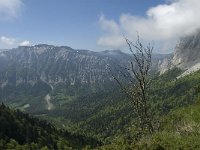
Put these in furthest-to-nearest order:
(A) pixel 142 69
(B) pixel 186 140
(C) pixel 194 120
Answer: (A) pixel 142 69 → (C) pixel 194 120 → (B) pixel 186 140

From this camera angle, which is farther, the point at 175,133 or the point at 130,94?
the point at 130,94

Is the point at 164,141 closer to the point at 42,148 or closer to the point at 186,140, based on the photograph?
the point at 186,140

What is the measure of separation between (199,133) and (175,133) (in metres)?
1.37

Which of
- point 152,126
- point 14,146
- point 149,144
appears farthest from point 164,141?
point 14,146

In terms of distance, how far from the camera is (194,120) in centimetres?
2364

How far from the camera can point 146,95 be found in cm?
2542

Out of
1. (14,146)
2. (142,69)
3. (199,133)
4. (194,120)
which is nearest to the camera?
(199,133)

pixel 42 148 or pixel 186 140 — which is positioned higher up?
pixel 186 140

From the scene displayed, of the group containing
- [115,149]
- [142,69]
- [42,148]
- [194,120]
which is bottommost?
[42,148]

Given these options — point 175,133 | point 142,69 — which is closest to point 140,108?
point 142,69

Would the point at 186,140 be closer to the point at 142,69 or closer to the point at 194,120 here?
the point at 194,120

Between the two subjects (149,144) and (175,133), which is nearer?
(149,144)

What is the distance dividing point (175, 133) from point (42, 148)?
18593 cm

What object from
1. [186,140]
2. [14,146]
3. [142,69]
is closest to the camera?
[186,140]
